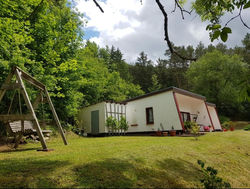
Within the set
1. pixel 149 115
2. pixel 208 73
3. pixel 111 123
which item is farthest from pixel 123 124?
pixel 208 73

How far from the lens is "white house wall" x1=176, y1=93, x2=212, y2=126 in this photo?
16.5m

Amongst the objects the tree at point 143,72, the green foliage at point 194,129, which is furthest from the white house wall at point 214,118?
the tree at point 143,72

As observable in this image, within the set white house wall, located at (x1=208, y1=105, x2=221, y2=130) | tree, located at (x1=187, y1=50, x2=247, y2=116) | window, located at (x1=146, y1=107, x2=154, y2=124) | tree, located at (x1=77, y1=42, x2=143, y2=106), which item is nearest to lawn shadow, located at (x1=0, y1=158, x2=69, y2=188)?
window, located at (x1=146, y1=107, x2=154, y2=124)

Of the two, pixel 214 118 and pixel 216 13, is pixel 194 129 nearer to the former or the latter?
pixel 216 13

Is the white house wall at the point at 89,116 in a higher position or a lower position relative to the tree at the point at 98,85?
lower

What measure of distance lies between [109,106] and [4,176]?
12.4m

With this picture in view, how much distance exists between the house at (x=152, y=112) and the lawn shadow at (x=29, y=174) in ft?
33.6

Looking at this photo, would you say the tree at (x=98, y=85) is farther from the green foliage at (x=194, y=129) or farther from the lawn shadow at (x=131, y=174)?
the lawn shadow at (x=131, y=174)

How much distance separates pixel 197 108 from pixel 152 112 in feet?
21.0

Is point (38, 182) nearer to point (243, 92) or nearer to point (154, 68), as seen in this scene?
point (243, 92)

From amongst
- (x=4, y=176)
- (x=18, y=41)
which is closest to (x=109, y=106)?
(x=18, y=41)

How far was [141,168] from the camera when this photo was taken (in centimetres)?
337

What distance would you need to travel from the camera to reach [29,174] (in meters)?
2.80

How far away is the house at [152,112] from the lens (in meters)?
13.1
